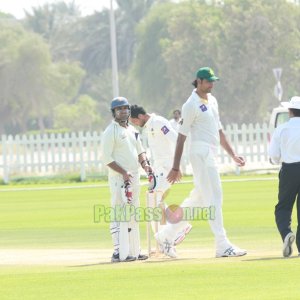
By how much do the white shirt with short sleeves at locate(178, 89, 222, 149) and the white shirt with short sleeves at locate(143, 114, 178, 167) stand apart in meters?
1.60

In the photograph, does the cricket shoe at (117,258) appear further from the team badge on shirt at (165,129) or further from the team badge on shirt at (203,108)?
the team badge on shirt at (165,129)

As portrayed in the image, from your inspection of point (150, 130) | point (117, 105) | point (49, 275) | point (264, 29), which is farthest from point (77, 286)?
point (264, 29)

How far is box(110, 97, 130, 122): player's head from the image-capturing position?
16188 millimetres

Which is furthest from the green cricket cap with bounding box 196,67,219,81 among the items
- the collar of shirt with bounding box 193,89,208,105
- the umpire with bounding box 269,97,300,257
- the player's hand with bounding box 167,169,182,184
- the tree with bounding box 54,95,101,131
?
the tree with bounding box 54,95,101,131

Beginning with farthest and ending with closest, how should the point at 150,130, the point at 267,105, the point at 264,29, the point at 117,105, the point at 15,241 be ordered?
the point at 267,105 < the point at 264,29 < the point at 15,241 < the point at 150,130 < the point at 117,105

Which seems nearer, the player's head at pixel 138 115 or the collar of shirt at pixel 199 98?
the collar of shirt at pixel 199 98

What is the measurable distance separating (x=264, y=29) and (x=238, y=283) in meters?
70.8

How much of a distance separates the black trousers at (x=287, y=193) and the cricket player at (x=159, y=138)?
2158mm

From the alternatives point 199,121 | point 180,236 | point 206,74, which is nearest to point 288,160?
point 199,121

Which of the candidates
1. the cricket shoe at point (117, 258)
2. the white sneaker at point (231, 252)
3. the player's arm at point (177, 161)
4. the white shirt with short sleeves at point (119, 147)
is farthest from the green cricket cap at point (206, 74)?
the cricket shoe at point (117, 258)

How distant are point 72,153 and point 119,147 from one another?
29756 millimetres

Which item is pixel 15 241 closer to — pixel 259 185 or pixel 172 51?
pixel 259 185

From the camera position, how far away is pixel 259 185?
3512 centimetres

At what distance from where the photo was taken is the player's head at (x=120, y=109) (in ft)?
53.1
